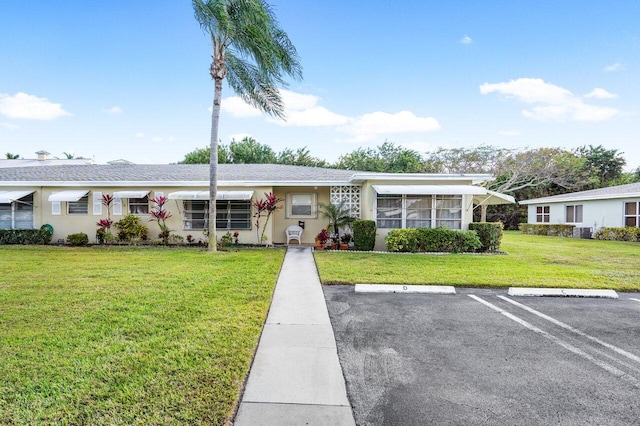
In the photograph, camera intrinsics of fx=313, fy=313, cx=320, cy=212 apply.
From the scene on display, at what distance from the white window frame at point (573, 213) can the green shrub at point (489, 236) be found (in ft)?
46.3

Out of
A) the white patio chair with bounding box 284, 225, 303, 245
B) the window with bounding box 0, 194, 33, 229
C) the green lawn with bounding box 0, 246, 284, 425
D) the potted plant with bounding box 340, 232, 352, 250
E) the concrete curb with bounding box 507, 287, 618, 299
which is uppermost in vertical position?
the window with bounding box 0, 194, 33, 229

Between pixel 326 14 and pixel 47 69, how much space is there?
1490cm

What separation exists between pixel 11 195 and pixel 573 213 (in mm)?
33287

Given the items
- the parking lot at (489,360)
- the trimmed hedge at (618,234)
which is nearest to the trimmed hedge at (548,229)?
the trimmed hedge at (618,234)

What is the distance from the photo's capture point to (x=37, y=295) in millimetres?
6027

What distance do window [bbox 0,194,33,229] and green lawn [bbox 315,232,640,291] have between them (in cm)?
1376

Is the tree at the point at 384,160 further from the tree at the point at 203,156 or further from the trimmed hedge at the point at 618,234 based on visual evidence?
the trimmed hedge at the point at 618,234

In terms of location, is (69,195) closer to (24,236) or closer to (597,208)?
(24,236)

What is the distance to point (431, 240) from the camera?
41.9 feet

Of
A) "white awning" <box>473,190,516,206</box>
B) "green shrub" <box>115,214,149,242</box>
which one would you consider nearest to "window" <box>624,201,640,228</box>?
"white awning" <box>473,190,516,206</box>

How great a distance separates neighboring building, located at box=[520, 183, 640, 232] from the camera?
19.0 meters

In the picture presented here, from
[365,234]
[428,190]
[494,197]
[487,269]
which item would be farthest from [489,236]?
[365,234]

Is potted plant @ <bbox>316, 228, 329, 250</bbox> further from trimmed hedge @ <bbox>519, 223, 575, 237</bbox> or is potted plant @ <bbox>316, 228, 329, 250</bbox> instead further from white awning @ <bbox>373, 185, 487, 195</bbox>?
trimmed hedge @ <bbox>519, 223, 575, 237</bbox>

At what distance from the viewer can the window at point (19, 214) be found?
1451 cm
